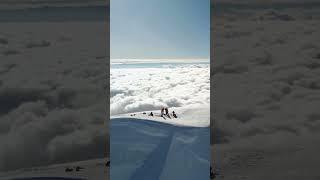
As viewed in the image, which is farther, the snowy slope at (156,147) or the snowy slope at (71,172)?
the snowy slope at (156,147)

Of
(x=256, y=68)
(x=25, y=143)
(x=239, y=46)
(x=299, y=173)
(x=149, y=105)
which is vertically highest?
(x=239, y=46)

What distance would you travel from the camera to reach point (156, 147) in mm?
4062

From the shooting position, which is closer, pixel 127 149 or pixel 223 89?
pixel 223 89

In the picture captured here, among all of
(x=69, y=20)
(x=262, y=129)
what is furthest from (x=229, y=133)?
(x=69, y=20)

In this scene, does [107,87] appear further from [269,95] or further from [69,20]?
[269,95]

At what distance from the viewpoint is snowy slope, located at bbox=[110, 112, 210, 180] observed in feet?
12.1

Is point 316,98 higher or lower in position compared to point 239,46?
lower

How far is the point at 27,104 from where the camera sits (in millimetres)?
3070

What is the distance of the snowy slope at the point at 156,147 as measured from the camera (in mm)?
3697

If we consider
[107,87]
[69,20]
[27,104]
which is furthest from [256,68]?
[27,104]

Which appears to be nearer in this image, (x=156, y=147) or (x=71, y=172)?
(x=71, y=172)

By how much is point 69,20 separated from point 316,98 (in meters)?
2.26

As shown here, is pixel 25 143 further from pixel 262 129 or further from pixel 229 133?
pixel 262 129

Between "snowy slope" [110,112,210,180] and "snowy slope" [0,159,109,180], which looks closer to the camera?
"snowy slope" [0,159,109,180]
